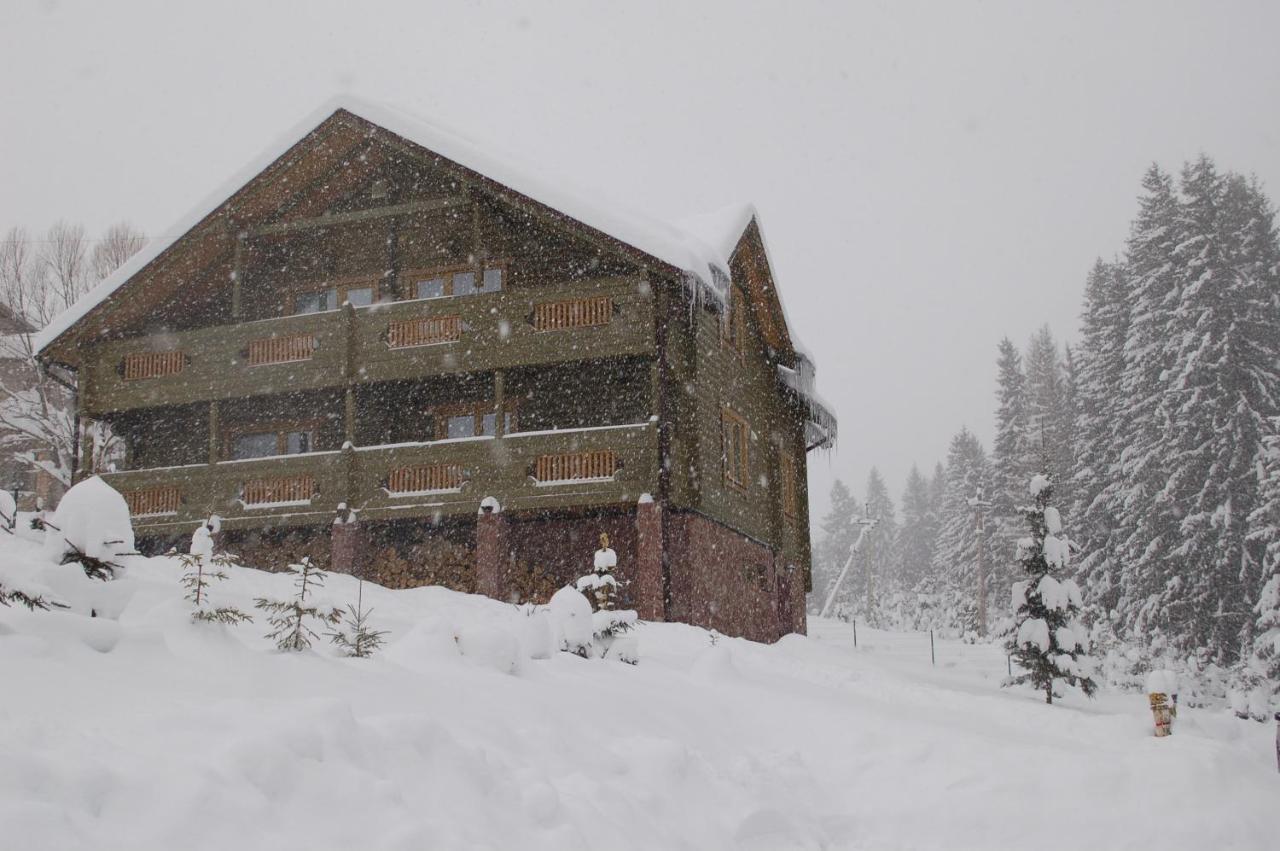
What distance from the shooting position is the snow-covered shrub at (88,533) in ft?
18.6

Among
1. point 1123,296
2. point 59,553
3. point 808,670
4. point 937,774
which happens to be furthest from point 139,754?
point 1123,296

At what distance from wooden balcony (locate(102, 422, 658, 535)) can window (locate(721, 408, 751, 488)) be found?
3.29m

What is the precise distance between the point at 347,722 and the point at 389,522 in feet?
47.2

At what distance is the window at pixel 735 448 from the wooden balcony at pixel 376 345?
11.3ft

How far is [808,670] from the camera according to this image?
1455cm

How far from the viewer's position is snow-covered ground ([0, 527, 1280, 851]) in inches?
147

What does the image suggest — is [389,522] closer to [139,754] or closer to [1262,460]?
[139,754]

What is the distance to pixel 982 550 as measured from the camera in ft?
144

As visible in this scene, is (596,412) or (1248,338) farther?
(1248,338)

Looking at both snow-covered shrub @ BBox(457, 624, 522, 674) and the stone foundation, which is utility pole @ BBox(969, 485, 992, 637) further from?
snow-covered shrub @ BBox(457, 624, 522, 674)

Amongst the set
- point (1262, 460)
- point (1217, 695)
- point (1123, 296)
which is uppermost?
point (1123, 296)

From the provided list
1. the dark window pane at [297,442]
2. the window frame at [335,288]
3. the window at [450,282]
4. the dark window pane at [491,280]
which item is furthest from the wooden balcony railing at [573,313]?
the dark window pane at [297,442]

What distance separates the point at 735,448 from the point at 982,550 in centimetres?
2726

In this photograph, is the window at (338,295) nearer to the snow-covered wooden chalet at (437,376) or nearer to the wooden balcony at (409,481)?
the snow-covered wooden chalet at (437,376)
